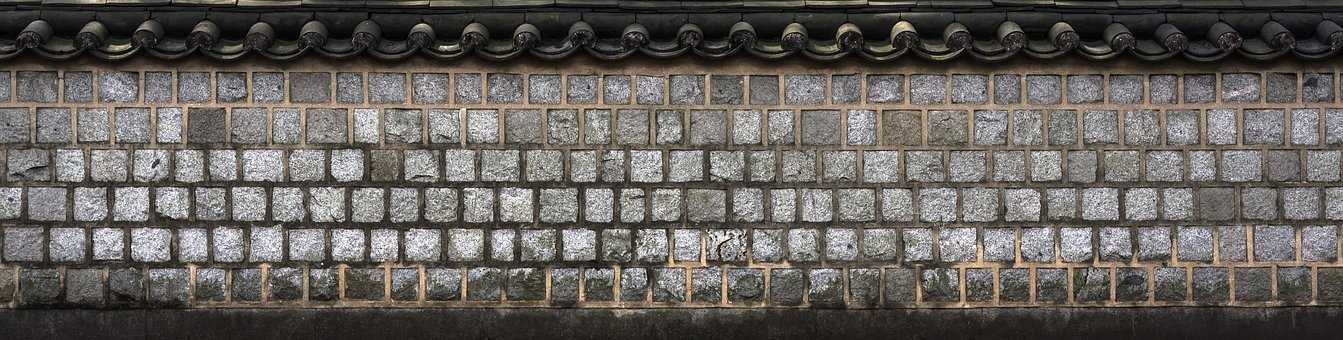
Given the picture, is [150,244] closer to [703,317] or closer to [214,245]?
[214,245]

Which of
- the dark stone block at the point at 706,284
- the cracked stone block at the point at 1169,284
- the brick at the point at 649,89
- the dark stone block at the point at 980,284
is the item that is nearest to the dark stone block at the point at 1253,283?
the cracked stone block at the point at 1169,284

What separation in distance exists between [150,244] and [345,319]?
125 centimetres

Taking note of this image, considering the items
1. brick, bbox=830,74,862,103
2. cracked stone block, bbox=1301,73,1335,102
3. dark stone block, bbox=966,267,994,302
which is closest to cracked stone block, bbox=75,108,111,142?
brick, bbox=830,74,862,103

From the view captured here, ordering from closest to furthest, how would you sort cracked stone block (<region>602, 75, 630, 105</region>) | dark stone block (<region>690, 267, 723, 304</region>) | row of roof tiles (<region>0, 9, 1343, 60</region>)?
row of roof tiles (<region>0, 9, 1343, 60</region>)
cracked stone block (<region>602, 75, 630, 105</region>)
dark stone block (<region>690, 267, 723, 304</region>)

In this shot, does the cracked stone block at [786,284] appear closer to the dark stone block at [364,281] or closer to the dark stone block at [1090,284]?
the dark stone block at [1090,284]

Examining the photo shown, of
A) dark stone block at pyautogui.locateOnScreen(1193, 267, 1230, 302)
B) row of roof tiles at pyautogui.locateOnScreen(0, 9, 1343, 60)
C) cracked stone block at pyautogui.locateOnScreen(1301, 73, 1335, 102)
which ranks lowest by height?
dark stone block at pyautogui.locateOnScreen(1193, 267, 1230, 302)

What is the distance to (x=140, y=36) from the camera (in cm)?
714

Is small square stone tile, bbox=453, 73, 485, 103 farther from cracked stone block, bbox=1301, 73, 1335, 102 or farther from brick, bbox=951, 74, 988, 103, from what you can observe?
cracked stone block, bbox=1301, 73, 1335, 102

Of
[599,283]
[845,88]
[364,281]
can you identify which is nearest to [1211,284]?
[845,88]

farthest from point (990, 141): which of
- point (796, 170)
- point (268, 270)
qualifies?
point (268, 270)

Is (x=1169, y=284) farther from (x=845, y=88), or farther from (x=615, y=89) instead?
(x=615, y=89)

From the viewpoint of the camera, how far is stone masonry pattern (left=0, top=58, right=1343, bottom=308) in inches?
295

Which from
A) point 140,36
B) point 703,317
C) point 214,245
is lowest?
point 703,317

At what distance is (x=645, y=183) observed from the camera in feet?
24.7
